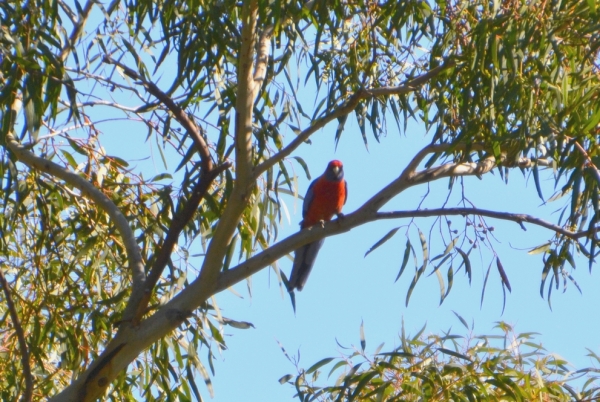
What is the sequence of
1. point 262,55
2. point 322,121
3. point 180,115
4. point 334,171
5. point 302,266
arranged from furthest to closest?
point 334,171
point 302,266
point 262,55
point 180,115
point 322,121

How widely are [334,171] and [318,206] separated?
314mm

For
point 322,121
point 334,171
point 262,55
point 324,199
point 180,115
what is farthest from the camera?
point 334,171

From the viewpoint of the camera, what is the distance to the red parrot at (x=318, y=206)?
12.5ft

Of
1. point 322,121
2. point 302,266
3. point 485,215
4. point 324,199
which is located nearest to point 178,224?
point 322,121

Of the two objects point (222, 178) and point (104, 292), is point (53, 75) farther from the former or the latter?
point (104, 292)

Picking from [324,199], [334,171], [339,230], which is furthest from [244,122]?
[334,171]

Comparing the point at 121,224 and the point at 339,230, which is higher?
the point at 121,224

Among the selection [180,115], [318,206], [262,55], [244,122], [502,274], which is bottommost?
[502,274]

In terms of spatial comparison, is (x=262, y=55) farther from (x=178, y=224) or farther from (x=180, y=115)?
(x=178, y=224)

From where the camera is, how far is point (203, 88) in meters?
3.15

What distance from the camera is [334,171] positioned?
441cm

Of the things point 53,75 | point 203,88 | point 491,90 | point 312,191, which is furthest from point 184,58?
point 312,191

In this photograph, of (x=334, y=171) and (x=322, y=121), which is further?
(x=334, y=171)

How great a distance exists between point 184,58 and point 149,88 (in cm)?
31
